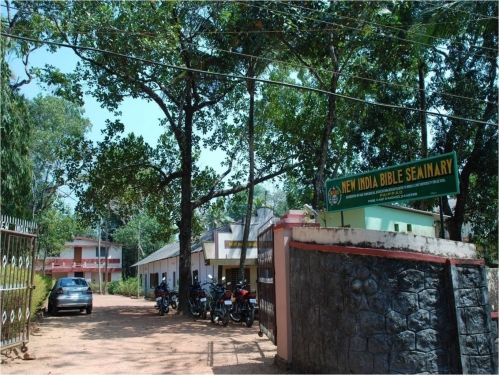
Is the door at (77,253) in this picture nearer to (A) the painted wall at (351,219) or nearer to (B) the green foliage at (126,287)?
(B) the green foliage at (126,287)

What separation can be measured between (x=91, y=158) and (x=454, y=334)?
17845 millimetres

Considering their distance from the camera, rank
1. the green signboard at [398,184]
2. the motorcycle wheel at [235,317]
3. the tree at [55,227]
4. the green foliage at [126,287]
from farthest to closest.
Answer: the green foliage at [126,287]
the tree at [55,227]
the motorcycle wheel at [235,317]
the green signboard at [398,184]

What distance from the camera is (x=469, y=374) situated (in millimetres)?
6027

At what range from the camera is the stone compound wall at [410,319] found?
6.07m

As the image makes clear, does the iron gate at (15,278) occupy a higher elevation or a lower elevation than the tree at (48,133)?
lower

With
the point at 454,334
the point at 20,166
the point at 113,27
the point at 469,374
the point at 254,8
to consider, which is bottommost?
the point at 469,374

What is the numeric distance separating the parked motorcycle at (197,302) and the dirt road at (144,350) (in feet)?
6.26

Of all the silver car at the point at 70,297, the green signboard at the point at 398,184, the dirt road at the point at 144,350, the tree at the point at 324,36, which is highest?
the tree at the point at 324,36

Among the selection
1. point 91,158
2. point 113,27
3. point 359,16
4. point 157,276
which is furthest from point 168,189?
point 157,276

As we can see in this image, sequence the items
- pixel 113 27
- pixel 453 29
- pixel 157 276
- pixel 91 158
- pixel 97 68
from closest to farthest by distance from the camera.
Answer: pixel 453 29 → pixel 113 27 → pixel 97 68 → pixel 91 158 → pixel 157 276

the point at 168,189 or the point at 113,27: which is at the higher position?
the point at 113,27

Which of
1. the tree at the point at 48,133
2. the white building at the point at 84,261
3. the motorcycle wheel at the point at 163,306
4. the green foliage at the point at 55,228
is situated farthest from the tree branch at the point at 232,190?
the white building at the point at 84,261

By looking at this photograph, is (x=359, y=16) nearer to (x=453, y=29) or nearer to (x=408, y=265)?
(x=453, y=29)

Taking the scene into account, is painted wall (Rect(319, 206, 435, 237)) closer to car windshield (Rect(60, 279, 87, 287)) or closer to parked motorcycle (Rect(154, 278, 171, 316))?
parked motorcycle (Rect(154, 278, 171, 316))
